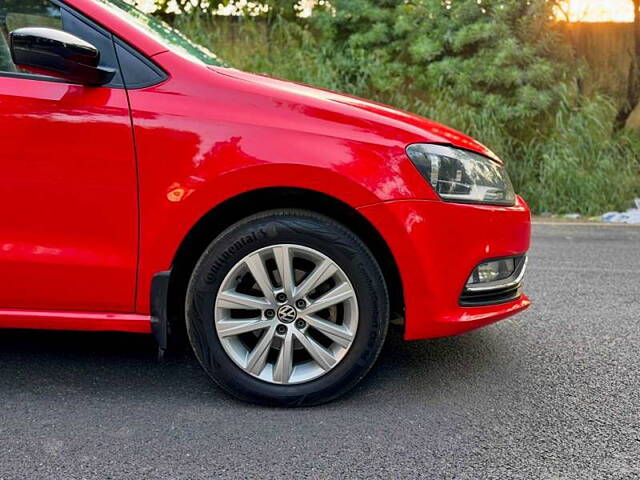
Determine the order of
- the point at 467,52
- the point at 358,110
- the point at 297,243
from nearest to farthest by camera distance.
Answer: the point at 297,243 < the point at 358,110 < the point at 467,52

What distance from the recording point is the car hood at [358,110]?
2459 millimetres

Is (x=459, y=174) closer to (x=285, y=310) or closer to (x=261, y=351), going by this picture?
(x=285, y=310)

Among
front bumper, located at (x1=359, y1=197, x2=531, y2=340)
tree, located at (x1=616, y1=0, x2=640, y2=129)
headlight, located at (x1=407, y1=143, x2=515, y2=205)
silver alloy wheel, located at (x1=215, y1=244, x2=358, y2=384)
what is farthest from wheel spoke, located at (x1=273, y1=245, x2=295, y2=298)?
tree, located at (x1=616, y1=0, x2=640, y2=129)

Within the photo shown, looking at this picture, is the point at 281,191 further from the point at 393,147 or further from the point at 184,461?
the point at 184,461

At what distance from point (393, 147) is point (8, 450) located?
168 centimetres

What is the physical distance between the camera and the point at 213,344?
2.47 m

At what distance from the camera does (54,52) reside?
7.45 feet

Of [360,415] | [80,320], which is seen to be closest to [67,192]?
[80,320]

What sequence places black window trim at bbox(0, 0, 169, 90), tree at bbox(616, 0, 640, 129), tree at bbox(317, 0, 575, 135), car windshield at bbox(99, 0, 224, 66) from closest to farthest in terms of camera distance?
black window trim at bbox(0, 0, 169, 90) < car windshield at bbox(99, 0, 224, 66) < tree at bbox(317, 0, 575, 135) < tree at bbox(616, 0, 640, 129)

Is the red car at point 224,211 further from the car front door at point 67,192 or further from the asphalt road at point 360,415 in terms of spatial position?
→ the asphalt road at point 360,415

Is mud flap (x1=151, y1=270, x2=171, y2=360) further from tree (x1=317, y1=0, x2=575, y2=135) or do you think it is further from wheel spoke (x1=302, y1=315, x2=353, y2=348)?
tree (x1=317, y1=0, x2=575, y2=135)

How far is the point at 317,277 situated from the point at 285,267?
124 mm

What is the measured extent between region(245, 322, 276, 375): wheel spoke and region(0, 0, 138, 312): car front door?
489mm

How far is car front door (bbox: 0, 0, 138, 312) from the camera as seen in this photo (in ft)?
7.70
